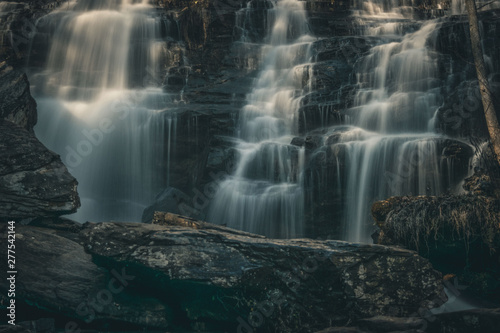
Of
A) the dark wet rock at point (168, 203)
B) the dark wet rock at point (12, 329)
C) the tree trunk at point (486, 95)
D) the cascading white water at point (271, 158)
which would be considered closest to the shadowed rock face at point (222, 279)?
the dark wet rock at point (12, 329)

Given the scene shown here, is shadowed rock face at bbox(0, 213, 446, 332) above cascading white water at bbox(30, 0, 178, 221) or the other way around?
the other way around

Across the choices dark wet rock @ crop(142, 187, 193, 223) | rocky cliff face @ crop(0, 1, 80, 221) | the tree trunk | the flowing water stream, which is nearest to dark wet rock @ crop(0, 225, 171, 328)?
rocky cliff face @ crop(0, 1, 80, 221)

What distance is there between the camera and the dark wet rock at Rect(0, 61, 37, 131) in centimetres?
1256

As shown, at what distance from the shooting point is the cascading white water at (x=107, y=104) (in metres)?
16.9

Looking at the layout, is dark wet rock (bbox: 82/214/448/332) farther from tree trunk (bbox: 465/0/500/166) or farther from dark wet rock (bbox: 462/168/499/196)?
tree trunk (bbox: 465/0/500/166)

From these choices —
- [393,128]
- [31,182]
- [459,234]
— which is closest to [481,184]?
[459,234]

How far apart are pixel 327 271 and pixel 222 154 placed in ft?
28.6

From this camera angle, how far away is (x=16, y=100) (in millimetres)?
12898

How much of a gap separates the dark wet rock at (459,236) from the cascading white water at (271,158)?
4.09m

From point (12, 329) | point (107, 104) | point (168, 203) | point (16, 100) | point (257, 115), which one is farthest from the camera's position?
point (107, 104)

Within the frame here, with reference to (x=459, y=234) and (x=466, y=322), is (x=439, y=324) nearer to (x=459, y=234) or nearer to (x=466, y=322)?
(x=466, y=322)

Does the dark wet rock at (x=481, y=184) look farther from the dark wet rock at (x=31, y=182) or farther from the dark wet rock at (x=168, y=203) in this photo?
the dark wet rock at (x=31, y=182)

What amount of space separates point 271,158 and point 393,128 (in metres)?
4.28

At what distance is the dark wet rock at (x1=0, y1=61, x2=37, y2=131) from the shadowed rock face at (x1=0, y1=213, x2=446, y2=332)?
16.9 feet
